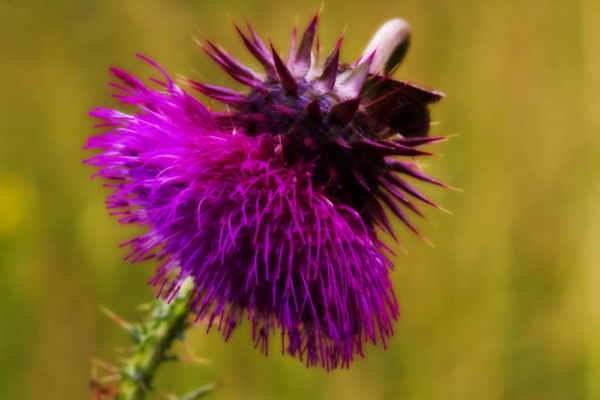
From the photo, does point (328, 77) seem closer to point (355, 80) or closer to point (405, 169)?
point (355, 80)

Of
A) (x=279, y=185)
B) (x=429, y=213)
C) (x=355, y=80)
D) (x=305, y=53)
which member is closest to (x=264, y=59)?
(x=305, y=53)

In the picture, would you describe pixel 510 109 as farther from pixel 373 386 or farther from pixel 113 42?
pixel 113 42

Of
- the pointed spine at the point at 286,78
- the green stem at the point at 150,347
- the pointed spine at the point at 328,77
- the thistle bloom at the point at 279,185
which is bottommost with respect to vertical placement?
the green stem at the point at 150,347

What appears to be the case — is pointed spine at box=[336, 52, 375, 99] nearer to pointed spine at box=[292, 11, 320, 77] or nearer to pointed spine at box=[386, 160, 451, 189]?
pointed spine at box=[292, 11, 320, 77]

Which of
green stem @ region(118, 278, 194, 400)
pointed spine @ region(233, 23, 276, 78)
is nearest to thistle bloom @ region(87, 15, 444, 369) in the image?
pointed spine @ region(233, 23, 276, 78)

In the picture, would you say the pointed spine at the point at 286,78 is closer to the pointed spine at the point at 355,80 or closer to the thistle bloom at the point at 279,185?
the thistle bloom at the point at 279,185

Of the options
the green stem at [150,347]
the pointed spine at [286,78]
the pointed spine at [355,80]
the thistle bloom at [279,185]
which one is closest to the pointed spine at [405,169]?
→ the thistle bloom at [279,185]

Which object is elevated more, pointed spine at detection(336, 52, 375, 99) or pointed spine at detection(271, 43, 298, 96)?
→ pointed spine at detection(336, 52, 375, 99)
